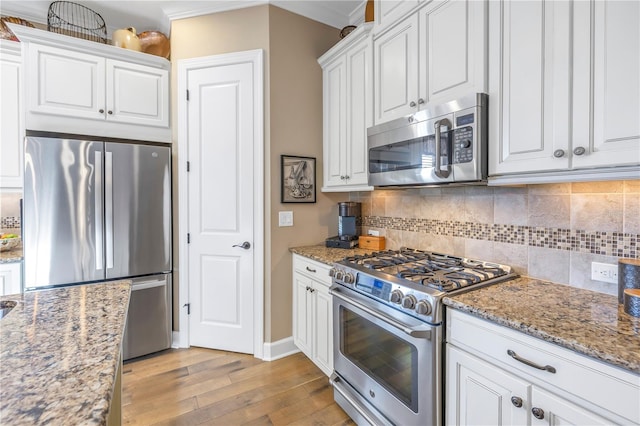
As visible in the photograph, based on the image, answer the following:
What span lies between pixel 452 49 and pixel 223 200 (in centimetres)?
200

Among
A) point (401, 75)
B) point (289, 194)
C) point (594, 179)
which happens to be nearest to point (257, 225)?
point (289, 194)

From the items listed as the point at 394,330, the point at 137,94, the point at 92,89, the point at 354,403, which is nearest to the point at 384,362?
the point at 394,330

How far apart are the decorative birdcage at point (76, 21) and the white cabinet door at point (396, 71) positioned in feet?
8.03

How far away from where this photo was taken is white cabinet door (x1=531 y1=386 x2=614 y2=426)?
3.04ft

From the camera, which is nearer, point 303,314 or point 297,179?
point 303,314

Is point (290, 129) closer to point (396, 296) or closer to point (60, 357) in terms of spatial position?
point (396, 296)

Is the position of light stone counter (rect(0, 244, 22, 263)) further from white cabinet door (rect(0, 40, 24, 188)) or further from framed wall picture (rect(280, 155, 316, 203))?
framed wall picture (rect(280, 155, 316, 203))

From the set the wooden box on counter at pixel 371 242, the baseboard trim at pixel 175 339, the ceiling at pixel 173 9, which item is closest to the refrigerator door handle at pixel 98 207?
the baseboard trim at pixel 175 339

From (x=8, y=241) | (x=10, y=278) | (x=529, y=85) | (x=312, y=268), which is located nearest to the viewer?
(x=529, y=85)

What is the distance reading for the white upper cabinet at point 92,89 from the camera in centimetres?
230

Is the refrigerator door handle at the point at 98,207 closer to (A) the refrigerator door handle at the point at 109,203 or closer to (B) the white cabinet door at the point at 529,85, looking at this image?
(A) the refrigerator door handle at the point at 109,203

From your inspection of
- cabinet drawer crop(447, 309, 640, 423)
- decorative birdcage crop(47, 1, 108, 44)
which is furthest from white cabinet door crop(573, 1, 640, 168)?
decorative birdcage crop(47, 1, 108, 44)

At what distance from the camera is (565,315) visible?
1.13m

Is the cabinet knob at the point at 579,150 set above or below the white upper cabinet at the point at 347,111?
below
